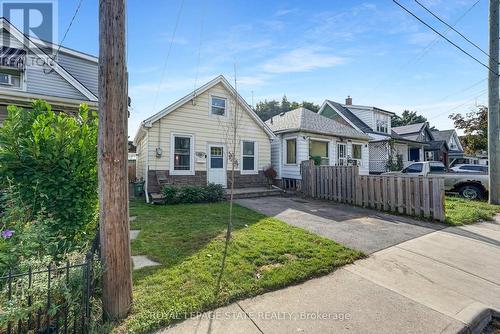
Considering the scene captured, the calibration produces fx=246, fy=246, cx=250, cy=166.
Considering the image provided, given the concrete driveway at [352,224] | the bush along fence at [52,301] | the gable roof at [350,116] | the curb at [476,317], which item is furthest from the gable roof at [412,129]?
the bush along fence at [52,301]

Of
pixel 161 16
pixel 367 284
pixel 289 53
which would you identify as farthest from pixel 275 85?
pixel 367 284

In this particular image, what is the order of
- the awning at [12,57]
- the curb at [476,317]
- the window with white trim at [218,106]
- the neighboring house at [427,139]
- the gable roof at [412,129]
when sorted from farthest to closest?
the gable roof at [412,129], the neighboring house at [427,139], the window with white trim at [218,106], the awning at [12,57], the curb at [476,317]

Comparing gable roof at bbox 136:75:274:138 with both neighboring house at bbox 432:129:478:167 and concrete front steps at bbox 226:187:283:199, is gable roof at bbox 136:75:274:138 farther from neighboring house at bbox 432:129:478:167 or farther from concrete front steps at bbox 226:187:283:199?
neighboring house at bbox 432:129:478:167

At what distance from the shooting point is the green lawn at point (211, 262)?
2.82m

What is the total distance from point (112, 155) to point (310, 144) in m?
12.8

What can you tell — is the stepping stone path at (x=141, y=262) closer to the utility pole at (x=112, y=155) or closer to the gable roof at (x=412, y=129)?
the utility pole at (x=112, y=155)

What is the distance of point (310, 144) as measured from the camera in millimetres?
14297

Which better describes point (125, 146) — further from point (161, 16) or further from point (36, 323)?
point (161, 16)

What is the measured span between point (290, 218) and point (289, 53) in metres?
5.24

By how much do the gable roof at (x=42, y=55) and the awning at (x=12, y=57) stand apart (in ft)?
1.83

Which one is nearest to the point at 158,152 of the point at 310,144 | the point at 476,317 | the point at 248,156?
the point at 248,156

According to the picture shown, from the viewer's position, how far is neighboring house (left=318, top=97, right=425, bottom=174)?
20375 millimetres

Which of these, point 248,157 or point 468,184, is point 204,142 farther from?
point 468,184

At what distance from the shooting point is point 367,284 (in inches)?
138
